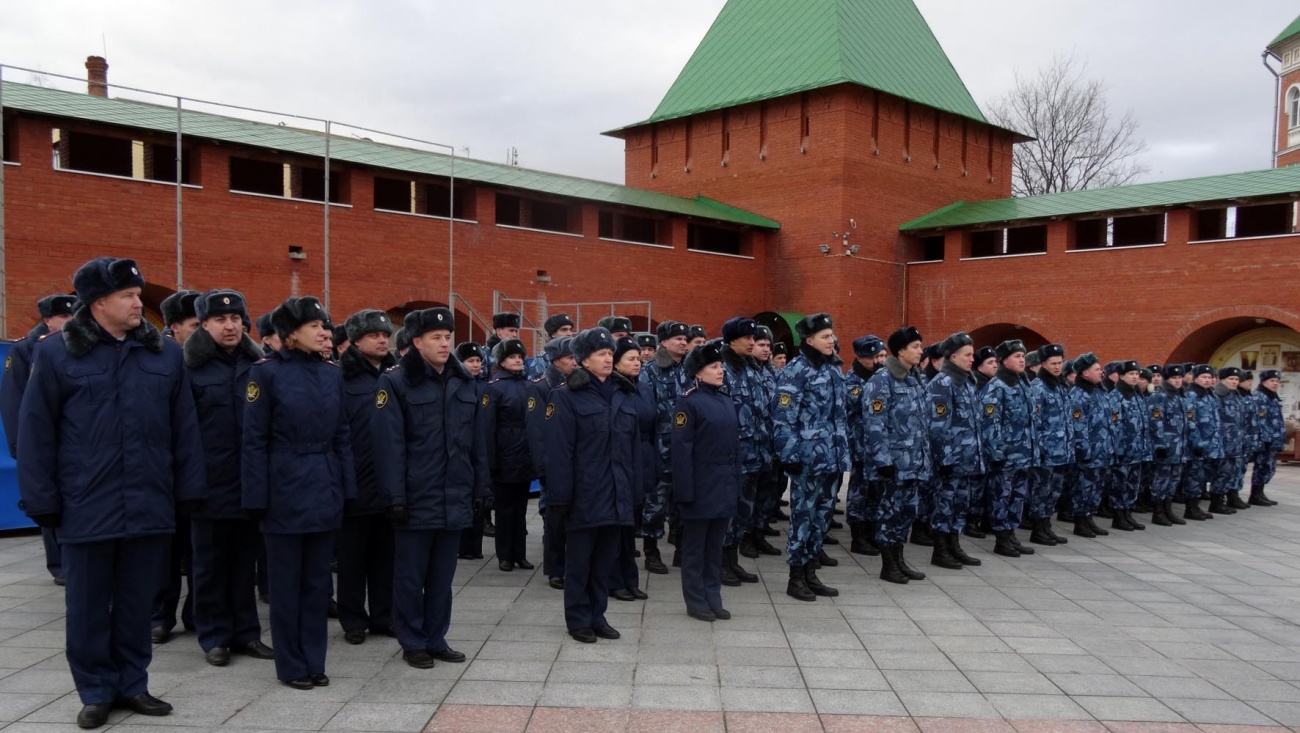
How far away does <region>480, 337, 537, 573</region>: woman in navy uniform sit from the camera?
759 cm

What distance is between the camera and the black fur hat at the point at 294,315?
4699 mm

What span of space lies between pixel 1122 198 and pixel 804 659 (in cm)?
2314

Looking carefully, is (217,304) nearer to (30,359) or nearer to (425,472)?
(425,472)

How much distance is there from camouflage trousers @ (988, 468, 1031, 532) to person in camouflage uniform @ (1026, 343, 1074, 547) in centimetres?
31

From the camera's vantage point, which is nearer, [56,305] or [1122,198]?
[56,305]

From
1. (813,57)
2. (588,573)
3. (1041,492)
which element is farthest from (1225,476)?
(813,57)

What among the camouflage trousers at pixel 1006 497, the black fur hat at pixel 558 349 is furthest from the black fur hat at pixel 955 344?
the black fur hat at pixel 558 349

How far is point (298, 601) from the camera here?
469 centimetres

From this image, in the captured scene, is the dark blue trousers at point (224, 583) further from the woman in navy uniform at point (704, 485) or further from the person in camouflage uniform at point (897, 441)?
the person in camouflage uniform at point (897, 441)

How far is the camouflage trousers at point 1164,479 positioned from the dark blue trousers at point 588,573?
332 inches

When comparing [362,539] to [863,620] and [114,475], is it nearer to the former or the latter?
[114,475]

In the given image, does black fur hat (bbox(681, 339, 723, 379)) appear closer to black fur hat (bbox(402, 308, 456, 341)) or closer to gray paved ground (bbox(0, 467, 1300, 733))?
gray paved ground (bbox(0, 467, 1300, 733))

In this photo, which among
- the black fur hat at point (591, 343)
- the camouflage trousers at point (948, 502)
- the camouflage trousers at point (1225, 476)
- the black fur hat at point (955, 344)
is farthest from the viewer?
the camouflage trousers at point (1225, 476)

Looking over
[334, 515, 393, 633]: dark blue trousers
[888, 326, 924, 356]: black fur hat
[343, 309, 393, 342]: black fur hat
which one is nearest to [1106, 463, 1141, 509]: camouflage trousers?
[888, 326, 924, 356]: black fur hat
